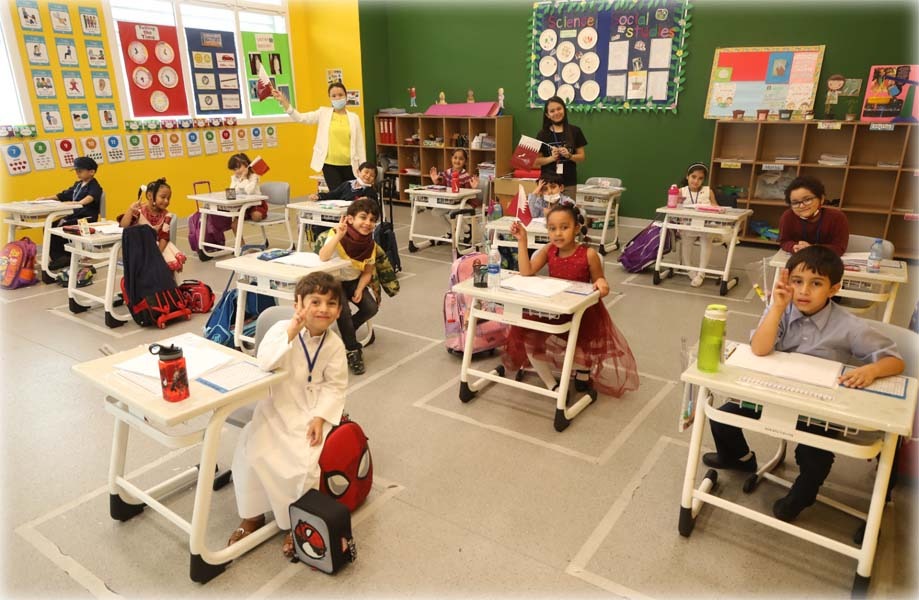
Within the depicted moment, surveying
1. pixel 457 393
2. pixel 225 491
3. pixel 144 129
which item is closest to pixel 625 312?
pixel 457 393

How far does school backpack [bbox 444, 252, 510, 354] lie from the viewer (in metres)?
3.82

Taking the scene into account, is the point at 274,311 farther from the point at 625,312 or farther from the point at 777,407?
the point at 625,312

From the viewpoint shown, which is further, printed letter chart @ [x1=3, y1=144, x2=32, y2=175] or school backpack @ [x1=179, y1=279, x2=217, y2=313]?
printed letter chart @ [x1=3, y1=144, x2=32, y2=175]

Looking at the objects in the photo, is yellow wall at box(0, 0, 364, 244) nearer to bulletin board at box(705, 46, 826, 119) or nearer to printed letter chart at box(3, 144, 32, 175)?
printed letter chart at box(3, 144, 32, 175)

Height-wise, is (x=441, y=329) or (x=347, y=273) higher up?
(x=347, y=273)

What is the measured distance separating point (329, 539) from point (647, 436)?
166cm

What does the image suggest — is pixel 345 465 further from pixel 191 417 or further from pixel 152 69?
pixel 152 69

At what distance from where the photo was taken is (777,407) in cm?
194

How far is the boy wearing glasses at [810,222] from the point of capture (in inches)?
149

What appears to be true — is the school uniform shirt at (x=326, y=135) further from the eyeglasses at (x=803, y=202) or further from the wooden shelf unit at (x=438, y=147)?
the eyeglasses at (x=803, y=202)

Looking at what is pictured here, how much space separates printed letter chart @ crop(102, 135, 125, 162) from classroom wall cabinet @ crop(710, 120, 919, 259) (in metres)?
6.77

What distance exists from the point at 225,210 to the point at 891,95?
22.0 feet

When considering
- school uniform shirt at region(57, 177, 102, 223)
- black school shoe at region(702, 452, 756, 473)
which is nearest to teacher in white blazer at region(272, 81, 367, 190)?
school uniform shirt at region(57, 177, 102, 223)

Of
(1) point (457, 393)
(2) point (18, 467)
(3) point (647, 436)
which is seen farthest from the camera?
(1) point (457, 393)
